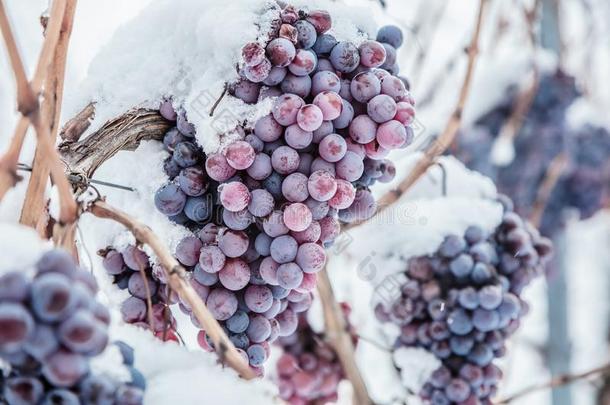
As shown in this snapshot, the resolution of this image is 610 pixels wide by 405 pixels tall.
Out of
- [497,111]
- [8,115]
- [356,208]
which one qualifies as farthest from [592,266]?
[356,208]

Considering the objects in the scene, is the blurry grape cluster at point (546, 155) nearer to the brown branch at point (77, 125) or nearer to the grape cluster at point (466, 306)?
the grape cluster at point (466, 306)

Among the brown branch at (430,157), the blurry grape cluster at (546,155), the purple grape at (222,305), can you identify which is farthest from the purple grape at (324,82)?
the blurry grape cluster at (546,155)

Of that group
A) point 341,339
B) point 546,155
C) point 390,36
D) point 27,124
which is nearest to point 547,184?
point 546,155

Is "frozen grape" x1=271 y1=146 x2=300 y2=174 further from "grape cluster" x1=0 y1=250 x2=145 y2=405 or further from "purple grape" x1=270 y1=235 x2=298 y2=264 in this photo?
"grape cluster" x1=0 y1=250 x2=145 y2=405

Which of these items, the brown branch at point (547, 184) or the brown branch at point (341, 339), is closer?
the brown branch at point (341, 339)

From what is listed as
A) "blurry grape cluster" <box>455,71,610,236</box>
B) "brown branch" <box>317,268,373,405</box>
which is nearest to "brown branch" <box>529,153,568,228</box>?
"blurry grape cluster" <box>455,71,610,236</box>

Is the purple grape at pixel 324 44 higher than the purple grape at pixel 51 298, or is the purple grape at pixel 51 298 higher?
the purple grape at pixel 324 44
